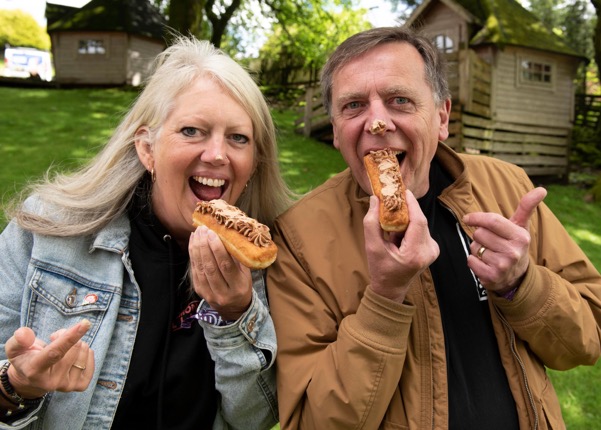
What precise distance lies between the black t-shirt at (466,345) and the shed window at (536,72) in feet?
52.9

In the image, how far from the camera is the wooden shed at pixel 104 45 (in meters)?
25.9

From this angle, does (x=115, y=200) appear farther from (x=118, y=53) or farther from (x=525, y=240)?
(x=118, y=53)

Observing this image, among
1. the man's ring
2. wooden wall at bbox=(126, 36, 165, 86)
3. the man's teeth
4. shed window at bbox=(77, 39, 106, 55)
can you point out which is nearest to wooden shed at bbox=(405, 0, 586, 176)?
the man's ring

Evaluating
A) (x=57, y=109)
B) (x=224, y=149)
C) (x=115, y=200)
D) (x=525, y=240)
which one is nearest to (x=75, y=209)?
(x=115, y=200)

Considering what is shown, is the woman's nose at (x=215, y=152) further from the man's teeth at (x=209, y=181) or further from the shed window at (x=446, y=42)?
the shed window at (x=446, y=42)

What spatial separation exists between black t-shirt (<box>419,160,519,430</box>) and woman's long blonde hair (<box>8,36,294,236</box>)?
1.02 meters

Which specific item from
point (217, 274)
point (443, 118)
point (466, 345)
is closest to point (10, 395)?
point (217, 274)

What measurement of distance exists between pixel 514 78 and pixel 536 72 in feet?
4.33

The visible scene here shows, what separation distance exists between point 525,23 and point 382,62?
17.4m

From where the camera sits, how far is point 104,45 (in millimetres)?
26016

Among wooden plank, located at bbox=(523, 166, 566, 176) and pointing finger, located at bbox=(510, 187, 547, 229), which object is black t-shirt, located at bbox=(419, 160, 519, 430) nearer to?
pointing finger, located at bbox=(510, 187, 547, 229)

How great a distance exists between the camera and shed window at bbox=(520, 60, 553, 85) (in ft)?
55.2

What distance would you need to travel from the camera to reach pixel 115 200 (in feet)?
8.98

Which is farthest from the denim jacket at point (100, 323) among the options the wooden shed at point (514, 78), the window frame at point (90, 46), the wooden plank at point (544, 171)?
the window frame at point (90, 46)
